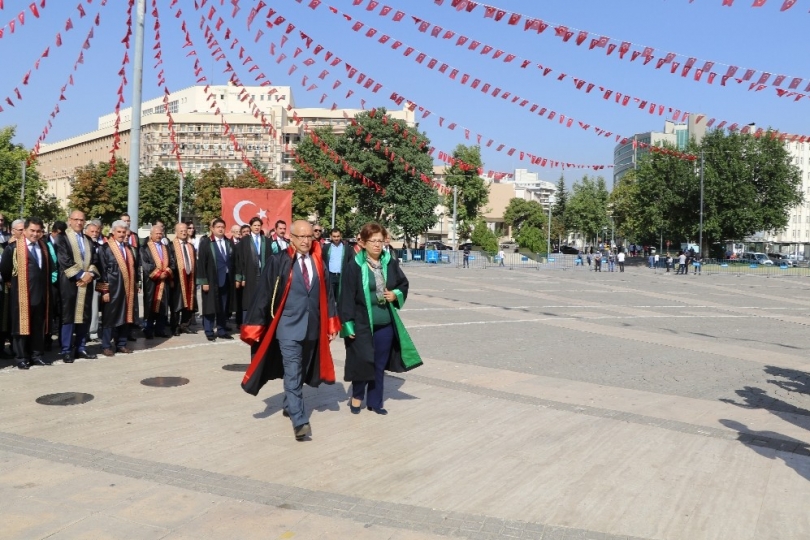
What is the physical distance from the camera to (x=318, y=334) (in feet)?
22.3

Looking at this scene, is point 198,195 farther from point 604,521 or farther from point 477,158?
point 604,521

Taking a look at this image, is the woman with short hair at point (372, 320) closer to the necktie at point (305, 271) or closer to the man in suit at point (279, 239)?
the necktie at point (305, 271)

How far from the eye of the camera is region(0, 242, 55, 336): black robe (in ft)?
30.2

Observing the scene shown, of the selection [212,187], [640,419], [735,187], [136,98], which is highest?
[735,187]

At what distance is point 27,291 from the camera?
9.28 m

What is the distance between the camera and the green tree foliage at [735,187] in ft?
210

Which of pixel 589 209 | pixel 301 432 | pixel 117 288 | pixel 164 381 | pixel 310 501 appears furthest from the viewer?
pixel 589 209

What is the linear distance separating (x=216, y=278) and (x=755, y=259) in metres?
58.8

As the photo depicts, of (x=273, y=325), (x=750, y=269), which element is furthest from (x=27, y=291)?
(x=750, y=269)

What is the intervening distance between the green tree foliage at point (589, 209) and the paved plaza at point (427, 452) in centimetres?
10473

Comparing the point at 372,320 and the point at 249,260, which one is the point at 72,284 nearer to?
the point at 249,260

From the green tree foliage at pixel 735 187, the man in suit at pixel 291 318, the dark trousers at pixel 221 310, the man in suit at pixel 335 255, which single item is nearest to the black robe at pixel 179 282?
the dark trousers at pixel 221 310

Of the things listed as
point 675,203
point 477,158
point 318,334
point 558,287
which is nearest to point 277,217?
point 318,334

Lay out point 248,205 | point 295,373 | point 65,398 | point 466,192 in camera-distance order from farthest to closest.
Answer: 1. point 466,192
2. point 248,205
3. point 65,398
4. point 295,373
